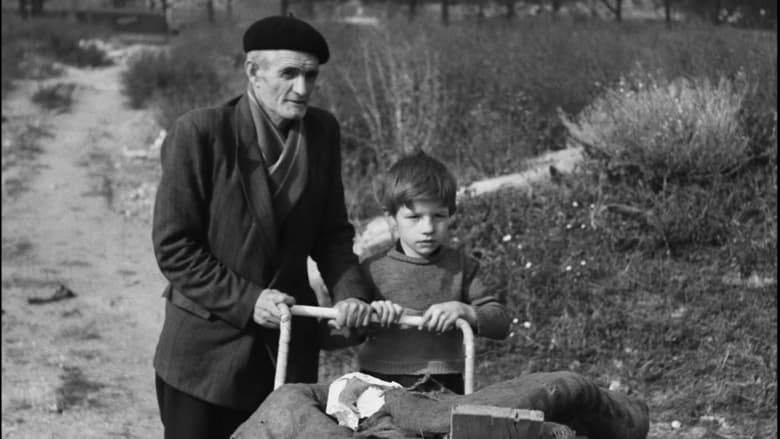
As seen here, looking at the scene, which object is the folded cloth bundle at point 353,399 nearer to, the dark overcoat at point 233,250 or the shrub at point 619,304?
the dark overcoat at point 233,250

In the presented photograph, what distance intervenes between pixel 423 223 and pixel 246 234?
0.55 metres

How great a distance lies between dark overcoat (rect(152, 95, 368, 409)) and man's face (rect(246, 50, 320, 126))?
12cm

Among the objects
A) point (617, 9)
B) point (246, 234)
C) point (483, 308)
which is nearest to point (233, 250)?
point (246, 234)

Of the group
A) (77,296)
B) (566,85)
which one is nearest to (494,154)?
(566,85)

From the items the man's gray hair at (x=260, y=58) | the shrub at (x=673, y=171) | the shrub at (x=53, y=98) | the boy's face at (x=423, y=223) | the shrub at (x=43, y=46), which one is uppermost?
the man's gray hair at (x=260, y=58)

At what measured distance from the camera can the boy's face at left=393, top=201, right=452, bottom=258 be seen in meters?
4.24

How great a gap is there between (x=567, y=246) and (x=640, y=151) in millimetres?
896

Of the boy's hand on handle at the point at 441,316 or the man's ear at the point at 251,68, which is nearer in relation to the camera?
the boy's hand on handle at the point at 441,316

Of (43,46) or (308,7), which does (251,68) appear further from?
(43,46)

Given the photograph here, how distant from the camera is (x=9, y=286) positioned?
10.8 m

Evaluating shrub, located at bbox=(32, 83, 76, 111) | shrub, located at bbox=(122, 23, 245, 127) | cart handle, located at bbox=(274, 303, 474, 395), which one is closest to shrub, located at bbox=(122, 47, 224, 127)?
shrub, located at bbox=(122, 23, 245, 127)

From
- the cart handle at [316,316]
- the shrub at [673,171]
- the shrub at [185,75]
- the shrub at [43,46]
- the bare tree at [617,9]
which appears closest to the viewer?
the cart handle at [316,316]

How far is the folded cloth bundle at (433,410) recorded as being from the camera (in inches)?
127

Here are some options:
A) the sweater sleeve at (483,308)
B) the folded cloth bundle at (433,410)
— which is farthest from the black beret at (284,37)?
the folded cloth bundle at (433,410)
